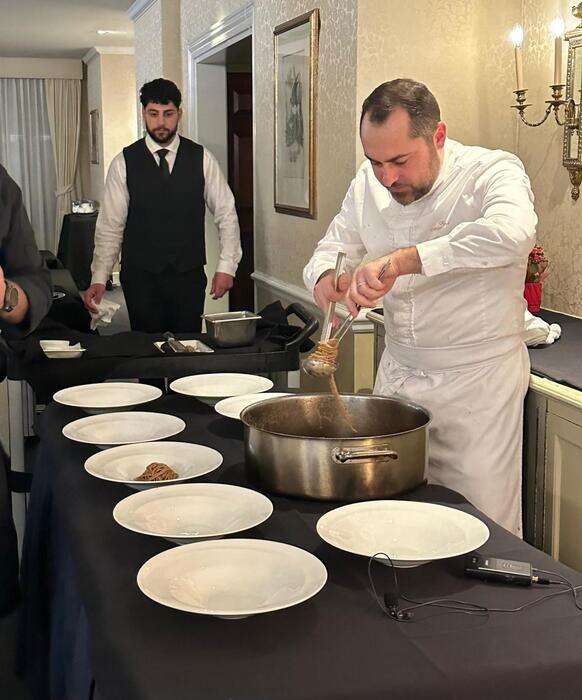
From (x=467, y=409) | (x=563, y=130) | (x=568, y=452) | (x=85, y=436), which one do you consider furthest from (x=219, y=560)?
(x=563, y=130)

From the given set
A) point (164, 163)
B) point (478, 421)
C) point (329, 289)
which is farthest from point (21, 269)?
point (164, 163)

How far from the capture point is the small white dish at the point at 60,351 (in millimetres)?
2713

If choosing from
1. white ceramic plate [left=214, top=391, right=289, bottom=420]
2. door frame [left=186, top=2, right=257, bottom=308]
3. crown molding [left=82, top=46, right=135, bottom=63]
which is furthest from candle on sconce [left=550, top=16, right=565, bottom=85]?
crown molding [left=82, top=46, right=135, bottom=63]

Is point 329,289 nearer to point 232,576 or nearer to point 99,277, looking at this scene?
point 232,576

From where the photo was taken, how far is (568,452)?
2.20m

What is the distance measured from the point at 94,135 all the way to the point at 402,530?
12340mm

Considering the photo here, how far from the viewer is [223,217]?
4.66 metres

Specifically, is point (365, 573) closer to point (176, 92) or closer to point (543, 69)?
point (543, 69)

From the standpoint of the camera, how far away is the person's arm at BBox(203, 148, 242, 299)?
4605 mm

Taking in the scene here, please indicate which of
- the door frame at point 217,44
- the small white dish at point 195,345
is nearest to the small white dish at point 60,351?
the small white dish at point 195,345

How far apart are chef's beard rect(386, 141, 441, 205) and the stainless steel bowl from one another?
91cm

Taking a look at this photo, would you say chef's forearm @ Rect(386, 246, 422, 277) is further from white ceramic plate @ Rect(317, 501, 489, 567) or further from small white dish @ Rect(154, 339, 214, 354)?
small white dish @ Rect(154, 339, 214, 354)

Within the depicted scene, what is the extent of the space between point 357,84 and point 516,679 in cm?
261

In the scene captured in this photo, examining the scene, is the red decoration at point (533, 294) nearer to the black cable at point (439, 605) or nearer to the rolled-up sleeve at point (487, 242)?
the rolled-up sleeve at point (487, 242)
